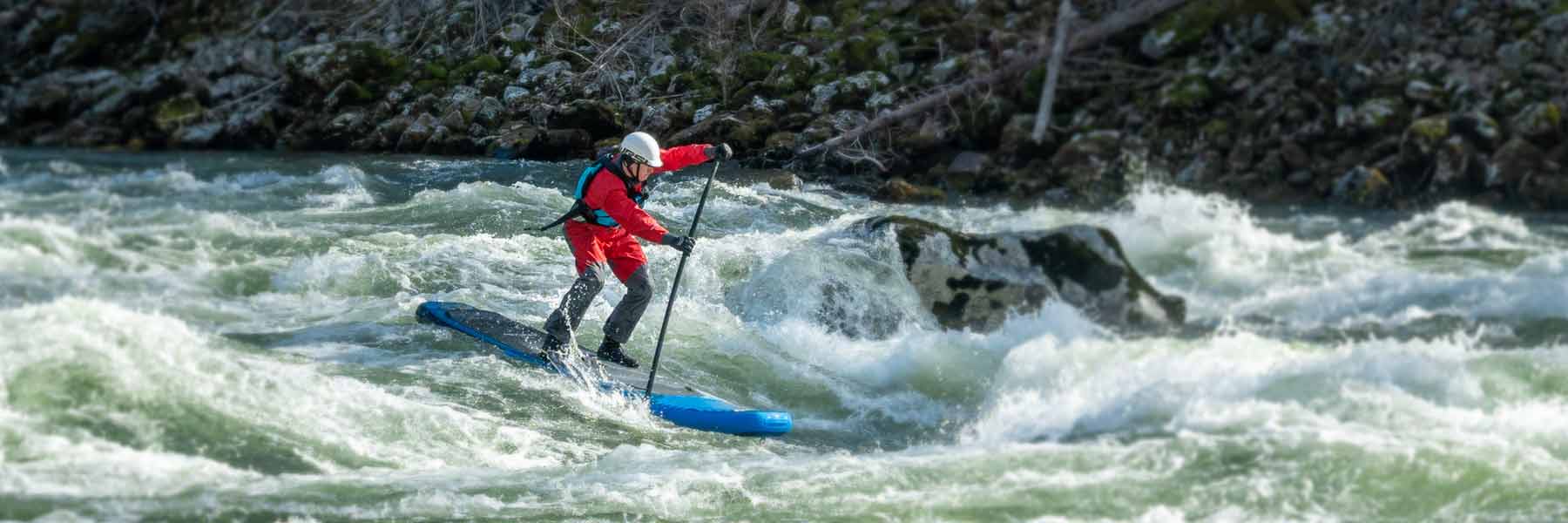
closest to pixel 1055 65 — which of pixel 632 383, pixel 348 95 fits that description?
pixel 348 95

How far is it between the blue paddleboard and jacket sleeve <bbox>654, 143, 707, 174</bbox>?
109cm

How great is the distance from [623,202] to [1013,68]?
6502mm

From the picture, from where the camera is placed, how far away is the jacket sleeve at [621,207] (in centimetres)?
624

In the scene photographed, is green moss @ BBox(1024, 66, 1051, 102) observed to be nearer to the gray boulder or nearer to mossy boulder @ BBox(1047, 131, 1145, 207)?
mossy boulder @ BBox(1047, 131, 1145, 207)

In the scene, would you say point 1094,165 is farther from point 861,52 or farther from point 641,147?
point 641,147

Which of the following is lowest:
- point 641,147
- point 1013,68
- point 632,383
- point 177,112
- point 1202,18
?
point 632,383

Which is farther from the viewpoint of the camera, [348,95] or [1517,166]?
[1517,166]

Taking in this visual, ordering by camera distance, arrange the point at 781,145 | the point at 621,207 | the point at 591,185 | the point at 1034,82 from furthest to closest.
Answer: the point at 1034,82, the point at 781,145, the point at 591,185, the point at 621,207

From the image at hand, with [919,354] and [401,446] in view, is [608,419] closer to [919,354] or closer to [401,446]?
[401,446]

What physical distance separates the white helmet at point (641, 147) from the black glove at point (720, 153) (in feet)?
1.09

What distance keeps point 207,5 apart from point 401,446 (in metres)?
11.0

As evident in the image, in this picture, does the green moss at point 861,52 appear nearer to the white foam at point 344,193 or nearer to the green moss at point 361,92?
the green moss at point 361,92

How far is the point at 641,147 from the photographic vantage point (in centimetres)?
618

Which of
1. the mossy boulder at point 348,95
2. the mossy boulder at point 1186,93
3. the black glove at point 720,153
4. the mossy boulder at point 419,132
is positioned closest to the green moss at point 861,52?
the mossy boulder at point 419,132
